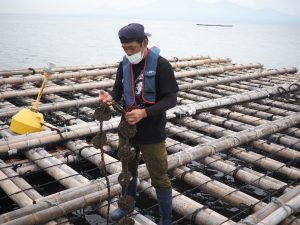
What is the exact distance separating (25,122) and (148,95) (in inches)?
141

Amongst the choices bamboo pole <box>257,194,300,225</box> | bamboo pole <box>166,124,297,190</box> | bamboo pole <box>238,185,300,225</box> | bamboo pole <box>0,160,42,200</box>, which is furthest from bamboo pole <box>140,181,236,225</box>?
bamboo pole <box>0,160,42,200</box>

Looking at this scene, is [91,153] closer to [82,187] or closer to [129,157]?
[82,187]

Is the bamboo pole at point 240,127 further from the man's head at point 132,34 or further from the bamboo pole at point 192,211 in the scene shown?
the man's head at point 132,34

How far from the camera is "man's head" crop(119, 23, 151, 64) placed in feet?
10.4

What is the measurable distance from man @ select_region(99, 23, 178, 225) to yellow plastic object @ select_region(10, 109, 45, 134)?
303 cm

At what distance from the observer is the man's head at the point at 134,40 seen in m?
3.18

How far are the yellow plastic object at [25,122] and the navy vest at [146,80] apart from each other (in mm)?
3262

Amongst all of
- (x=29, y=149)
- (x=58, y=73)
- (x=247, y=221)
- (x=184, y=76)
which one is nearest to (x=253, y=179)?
(x=247, y=221)

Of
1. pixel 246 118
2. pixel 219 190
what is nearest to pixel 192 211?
pixel 219 190

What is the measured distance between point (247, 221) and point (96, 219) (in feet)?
8.23

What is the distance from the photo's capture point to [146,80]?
3.38 meters

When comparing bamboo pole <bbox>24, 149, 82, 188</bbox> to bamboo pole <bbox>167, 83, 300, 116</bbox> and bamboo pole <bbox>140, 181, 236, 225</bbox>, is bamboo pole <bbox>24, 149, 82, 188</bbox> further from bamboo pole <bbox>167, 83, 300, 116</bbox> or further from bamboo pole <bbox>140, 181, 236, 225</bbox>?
bamboo pole <bbox>167, 83, 300, 116</bbox>

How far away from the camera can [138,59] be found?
3.38 metres

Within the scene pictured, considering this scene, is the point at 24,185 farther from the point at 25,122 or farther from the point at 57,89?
the point at 57,89
